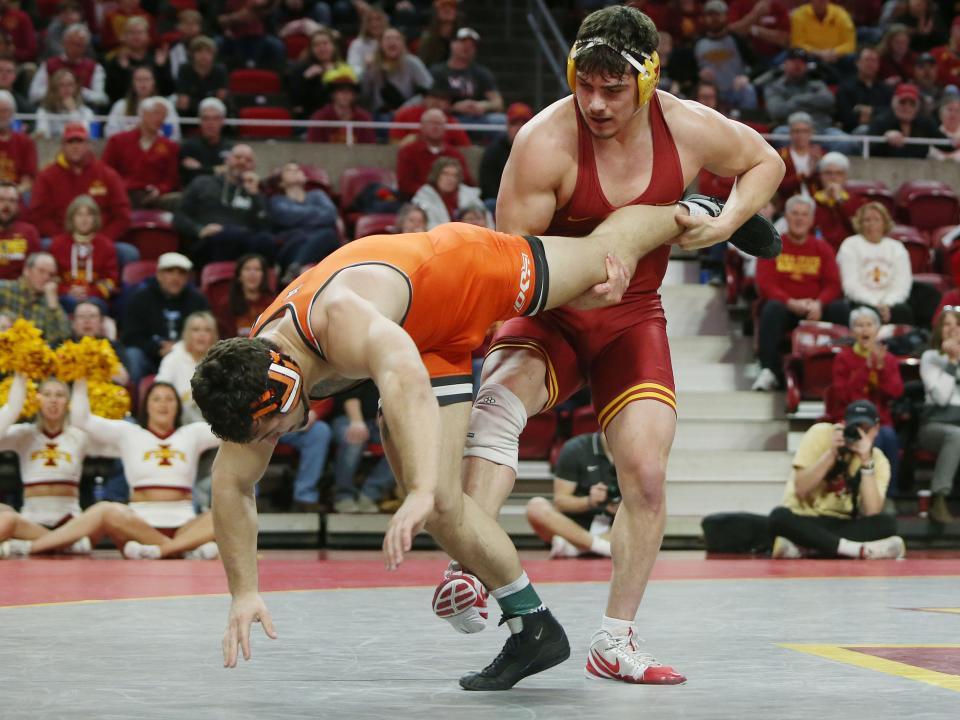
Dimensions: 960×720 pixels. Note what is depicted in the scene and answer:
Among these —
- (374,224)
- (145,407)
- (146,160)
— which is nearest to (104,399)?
(145,407)

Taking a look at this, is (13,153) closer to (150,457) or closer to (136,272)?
(136,272)

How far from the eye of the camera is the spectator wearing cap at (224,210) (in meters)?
9.37

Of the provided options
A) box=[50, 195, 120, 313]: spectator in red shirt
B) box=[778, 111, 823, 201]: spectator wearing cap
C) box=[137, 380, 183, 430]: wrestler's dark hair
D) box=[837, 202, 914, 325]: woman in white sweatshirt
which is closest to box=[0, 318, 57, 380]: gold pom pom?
box=[137, 380, 183, 430]: wrestler's dark hair

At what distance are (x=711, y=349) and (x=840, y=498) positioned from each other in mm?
2194

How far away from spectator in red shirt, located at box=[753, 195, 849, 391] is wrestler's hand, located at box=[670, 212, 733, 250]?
529 centimetres

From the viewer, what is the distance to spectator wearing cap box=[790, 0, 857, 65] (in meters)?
13.0

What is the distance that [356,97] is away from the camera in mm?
11242

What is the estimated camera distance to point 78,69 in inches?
437

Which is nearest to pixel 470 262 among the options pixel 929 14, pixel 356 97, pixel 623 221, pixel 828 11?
pixel 623 221

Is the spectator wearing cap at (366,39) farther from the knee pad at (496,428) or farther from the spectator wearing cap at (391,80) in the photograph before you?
the knee pad at (496,428)

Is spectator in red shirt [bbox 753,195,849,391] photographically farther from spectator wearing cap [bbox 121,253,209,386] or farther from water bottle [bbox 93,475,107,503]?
water bottle [bbox 93,475,107,503]

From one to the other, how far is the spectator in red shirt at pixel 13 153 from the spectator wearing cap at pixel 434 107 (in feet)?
8.72

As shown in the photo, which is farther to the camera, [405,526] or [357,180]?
[357,180]

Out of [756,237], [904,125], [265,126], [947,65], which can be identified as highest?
[947,65]
